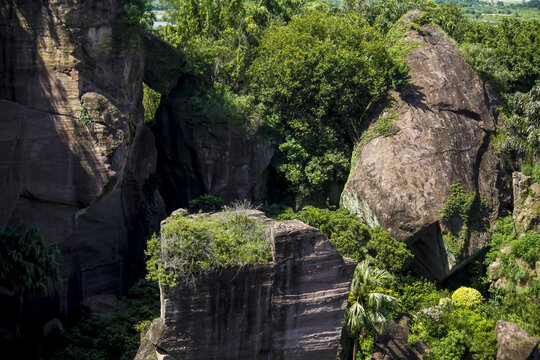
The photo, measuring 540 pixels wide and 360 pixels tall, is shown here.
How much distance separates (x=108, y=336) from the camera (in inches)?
986

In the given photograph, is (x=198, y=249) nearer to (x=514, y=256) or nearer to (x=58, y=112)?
(x=58, y=112)

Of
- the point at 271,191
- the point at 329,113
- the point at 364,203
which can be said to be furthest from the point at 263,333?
the point at 329,113

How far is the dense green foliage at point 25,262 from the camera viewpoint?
2331 centimetres

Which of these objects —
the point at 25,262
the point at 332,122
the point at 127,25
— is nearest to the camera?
the point at 25,262

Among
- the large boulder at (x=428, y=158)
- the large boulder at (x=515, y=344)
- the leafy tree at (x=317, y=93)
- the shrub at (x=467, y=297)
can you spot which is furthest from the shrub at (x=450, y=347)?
the leafy tree at (x=317, y=93)

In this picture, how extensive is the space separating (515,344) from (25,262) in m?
21.3

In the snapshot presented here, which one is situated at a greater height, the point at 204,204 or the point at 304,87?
the point at 304,87

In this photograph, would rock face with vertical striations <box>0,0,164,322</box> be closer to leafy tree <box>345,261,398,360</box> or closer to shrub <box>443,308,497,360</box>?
leafy tree <box>345,261,398,360</box>

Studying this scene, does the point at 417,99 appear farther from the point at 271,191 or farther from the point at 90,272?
the point at 90,272

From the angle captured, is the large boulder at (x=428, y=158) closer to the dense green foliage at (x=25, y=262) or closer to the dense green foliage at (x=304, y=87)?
the dense green foliage at (x=304, y=87)

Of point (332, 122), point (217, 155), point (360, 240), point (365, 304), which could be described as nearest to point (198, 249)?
point (365, 304)

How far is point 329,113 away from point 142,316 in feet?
51.4

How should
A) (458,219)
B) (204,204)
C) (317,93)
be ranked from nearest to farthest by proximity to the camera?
(458,219)
(204,204)
(317,93)

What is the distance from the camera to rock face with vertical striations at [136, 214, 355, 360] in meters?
20.5
